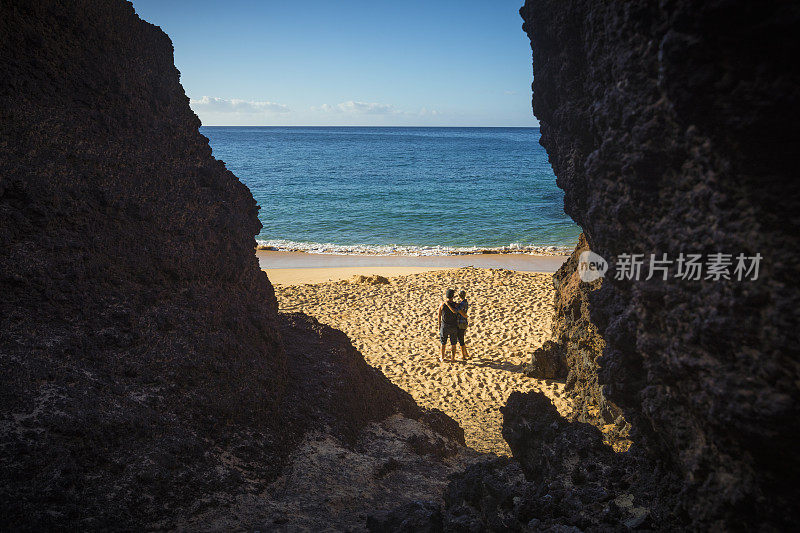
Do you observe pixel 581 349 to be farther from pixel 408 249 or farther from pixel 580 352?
pixel 408 249

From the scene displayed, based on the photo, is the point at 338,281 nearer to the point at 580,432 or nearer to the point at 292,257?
the point at 292,257

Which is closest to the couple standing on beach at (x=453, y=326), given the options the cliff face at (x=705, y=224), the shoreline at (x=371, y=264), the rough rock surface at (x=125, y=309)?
the rough rock surface at (x=125, y=309)

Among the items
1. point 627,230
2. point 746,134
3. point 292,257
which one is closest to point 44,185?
point 627,230

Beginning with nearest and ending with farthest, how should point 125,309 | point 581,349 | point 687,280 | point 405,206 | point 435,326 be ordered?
point 687,280
point 125,309
point 581,349
point 435,326
point 405,206

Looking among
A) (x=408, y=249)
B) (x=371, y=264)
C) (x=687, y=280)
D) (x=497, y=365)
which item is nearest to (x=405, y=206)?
(x=408, y=249)

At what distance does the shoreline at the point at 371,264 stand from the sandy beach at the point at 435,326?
144mm

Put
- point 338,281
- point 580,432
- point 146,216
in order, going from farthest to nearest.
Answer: point 338,281
point 146,216
point 580,432

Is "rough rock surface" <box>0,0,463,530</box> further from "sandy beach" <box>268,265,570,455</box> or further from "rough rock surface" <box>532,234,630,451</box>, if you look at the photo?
"sandy beach" <box>268,265,570,455</box>

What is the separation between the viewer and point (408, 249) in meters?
20.8

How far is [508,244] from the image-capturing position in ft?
71.5

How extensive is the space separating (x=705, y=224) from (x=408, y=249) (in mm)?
18736

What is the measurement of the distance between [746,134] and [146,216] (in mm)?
4088

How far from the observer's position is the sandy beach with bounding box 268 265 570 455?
740 centimetres

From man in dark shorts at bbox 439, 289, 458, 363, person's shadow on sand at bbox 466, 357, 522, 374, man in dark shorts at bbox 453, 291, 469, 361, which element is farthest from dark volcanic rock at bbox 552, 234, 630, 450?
man in dark shorts at bbox 439, 289, 458, 363
